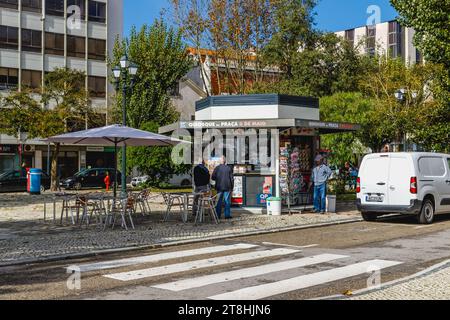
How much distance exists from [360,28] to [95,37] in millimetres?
43574

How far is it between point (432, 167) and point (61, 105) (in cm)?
2616

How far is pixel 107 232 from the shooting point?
45.2ft

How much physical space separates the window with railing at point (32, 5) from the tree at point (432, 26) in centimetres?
3329

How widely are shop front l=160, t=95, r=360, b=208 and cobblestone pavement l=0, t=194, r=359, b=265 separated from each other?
3.64 ft

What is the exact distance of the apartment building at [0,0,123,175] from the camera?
46438 millimetres

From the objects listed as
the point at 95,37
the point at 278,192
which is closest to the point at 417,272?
the point at 278,192

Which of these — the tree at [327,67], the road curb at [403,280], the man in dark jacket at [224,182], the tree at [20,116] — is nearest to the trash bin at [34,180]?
the tree at [20,116]

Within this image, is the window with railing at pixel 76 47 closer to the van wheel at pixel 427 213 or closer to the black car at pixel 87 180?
the black car at pixel 87 180

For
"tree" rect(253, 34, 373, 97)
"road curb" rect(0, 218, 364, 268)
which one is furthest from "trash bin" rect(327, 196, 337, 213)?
"tree" rect(253, 34, 373, 97)

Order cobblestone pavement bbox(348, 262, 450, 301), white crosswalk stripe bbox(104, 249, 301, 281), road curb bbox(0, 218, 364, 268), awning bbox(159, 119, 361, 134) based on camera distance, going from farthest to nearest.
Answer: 1. awning bbox(159, 119, 361, 134)
2. road curb bbox(0, 218, 364, 268)
3. white crosswalk stripe bbox(104, 249, 301, 281)
4. cobblestone pavement bbox(348, 262, 450, 301)

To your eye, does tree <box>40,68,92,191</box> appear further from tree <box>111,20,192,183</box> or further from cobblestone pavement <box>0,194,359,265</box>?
cobblestone pavement <box>0,194,359,265</box>

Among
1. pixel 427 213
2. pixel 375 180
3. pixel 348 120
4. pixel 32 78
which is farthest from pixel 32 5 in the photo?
pixel 427 213
